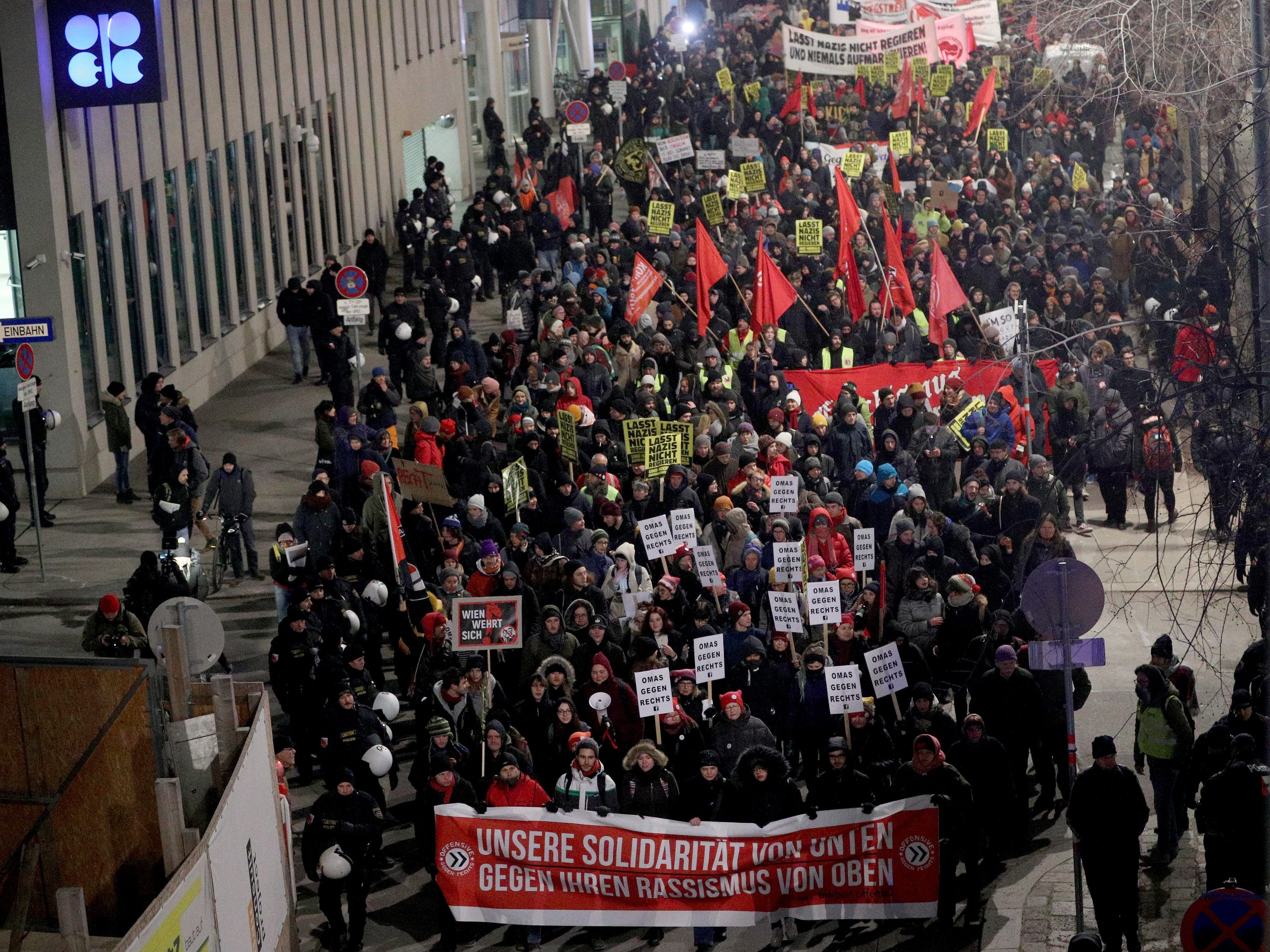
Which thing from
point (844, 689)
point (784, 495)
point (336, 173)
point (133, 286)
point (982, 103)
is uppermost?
point (982, 103)

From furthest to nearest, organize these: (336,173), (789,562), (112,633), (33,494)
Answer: (336,173) → (33,494) → (789,562) → (112,633)

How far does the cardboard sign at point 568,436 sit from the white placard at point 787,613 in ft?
14.7

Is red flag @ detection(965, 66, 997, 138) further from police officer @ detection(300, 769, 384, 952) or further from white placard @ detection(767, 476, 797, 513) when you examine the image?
police officer @ detection(300, 769, 384, 952)

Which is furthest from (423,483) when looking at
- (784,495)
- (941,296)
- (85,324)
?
(941,296)

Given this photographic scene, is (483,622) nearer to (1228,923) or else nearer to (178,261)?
(1228,923)

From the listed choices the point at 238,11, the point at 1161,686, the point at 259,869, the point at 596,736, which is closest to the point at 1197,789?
the point at 1161,686

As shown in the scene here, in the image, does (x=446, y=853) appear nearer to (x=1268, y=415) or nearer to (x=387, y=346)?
(x=1268, y=415)

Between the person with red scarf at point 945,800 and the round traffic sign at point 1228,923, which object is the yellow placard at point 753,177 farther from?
the round traffic sign at point 1228,923

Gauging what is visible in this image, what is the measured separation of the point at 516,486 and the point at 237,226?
44.1 feet

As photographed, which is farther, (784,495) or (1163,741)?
(784,495)

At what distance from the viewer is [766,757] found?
41.0 ft

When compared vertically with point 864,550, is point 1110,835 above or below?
below

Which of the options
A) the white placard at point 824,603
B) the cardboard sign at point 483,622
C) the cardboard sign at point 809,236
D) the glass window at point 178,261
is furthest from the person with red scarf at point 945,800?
the glass window at point 178,261

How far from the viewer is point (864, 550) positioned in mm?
16469
